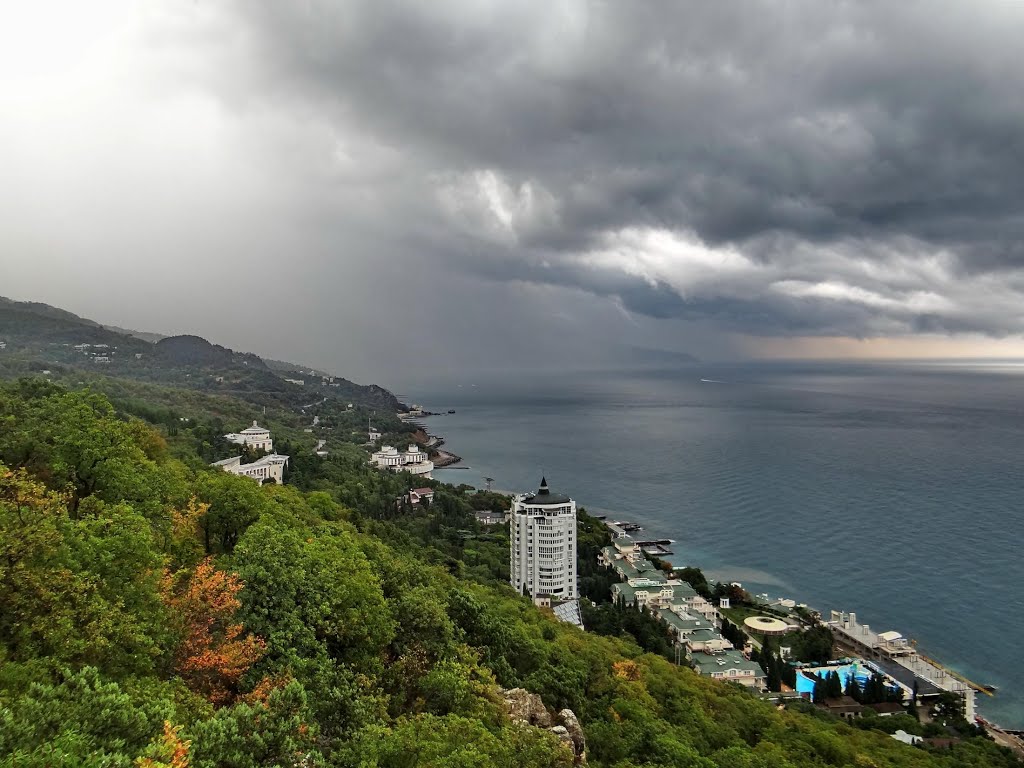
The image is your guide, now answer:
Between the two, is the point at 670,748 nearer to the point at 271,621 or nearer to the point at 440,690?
the point at 440,690

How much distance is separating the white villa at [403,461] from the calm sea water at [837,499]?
3.21m

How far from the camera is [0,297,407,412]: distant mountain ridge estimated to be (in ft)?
341

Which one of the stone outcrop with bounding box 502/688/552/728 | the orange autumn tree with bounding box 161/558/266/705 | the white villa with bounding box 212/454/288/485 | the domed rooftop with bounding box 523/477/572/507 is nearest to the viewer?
the orange autumn tree with bounding box 161/558/266/705

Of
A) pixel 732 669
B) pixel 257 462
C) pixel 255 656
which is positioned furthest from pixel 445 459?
pixel 255 656

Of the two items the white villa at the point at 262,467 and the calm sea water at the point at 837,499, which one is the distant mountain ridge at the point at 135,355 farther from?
the white villa at the point at 262,467

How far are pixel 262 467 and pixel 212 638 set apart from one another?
→ 37.1m

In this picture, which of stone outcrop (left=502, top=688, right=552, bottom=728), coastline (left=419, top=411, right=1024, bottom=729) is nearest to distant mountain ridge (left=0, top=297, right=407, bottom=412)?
coastline (left=419, top=411, right=1024, bottom=729)

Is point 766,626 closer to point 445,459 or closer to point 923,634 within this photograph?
point 923,634

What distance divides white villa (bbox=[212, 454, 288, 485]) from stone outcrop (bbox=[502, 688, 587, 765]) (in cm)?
3324

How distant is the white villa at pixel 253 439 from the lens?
51469 millimetres

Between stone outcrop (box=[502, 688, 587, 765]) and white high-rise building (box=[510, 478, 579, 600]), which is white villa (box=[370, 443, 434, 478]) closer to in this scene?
white high-rise building (box=[510, 478, 579, 600])

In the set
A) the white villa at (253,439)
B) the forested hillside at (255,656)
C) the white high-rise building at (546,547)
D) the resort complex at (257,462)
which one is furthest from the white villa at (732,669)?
the white villa at (253,439)

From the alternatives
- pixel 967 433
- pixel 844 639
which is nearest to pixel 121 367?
pixel 844 639

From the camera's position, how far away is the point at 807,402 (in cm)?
17500
